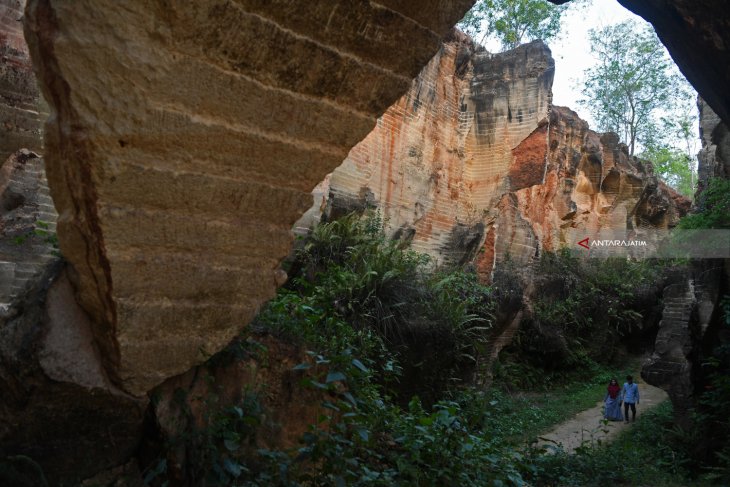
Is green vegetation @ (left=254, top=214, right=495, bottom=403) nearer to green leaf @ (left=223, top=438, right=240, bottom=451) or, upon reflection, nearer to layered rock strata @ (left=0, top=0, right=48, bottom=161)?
layered rock strata @ (left=0, top=0, right=48, bottom=161)

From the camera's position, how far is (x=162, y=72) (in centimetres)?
250

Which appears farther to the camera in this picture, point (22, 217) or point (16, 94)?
point (16, 94)

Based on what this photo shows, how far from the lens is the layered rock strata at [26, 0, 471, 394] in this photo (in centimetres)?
243

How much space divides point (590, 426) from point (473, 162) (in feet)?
18.3

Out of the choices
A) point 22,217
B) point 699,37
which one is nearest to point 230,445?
point 22,217

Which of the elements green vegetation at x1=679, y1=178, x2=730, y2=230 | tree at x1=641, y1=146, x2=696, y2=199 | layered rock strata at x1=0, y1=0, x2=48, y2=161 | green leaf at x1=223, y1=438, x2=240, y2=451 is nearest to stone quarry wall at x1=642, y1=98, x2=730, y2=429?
green vegetation at x1=679, y1=178, x2=730, y2=230

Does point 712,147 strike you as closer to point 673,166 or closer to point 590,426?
point 590,426

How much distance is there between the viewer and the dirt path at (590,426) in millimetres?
8945

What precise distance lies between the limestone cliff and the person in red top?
293 centimetres

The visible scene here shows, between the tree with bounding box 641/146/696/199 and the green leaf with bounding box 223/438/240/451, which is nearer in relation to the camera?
the green leaf with bounding box 223/438/240/451

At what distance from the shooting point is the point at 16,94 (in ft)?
21.2

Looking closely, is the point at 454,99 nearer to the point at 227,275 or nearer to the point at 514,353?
the point at 514,353

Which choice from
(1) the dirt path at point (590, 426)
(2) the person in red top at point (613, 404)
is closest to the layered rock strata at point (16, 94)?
(1) the dirt path at point (590, 426)

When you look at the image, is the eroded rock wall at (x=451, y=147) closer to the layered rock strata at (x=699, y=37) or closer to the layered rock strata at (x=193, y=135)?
the layered rock strata at (x=699, y=37)
